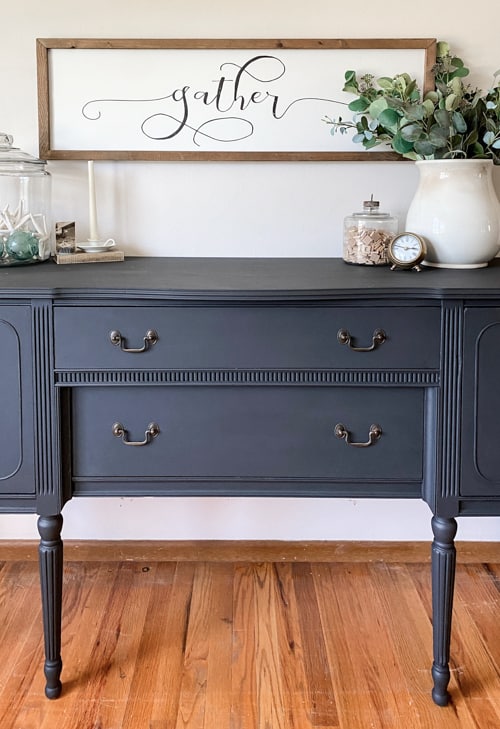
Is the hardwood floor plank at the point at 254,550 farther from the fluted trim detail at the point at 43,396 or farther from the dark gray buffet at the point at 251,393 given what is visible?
the fluted trim detail at the point at 43,396

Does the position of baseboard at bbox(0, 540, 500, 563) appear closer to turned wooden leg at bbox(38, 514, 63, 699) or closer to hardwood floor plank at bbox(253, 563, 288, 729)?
hardwood floor plank at bbox(253, 563, 288, 729)

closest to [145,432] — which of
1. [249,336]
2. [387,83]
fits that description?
[249,336]

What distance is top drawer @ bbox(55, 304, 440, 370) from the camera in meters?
1.67

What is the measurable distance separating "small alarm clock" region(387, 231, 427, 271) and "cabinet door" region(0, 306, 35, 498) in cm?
84

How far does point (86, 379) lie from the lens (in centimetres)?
170

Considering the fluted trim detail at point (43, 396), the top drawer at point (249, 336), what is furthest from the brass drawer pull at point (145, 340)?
the fluted trim detail at point (43, 396)

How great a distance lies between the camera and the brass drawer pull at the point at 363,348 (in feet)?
5.45

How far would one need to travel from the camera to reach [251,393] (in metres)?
1.72

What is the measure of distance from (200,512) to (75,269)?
0.85 metres

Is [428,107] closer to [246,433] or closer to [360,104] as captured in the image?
[360,104]

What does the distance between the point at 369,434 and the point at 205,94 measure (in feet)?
3.38

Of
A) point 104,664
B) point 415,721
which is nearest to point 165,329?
point 104,664

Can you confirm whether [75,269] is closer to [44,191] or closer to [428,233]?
[44,191]

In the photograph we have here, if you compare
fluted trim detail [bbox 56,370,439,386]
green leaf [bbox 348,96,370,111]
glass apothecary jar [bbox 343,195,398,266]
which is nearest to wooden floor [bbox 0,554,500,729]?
fluted trim detail [bbox 56,370,439,386]
